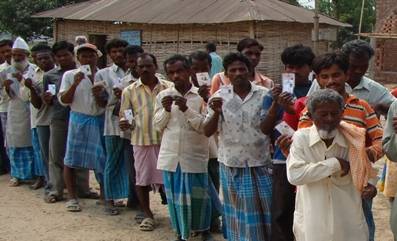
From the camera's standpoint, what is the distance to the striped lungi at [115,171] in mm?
5660

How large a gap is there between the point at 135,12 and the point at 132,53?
1140 centimetres

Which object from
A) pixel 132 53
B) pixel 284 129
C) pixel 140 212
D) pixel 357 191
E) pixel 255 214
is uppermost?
pixel 132 53

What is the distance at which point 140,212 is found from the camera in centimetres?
568

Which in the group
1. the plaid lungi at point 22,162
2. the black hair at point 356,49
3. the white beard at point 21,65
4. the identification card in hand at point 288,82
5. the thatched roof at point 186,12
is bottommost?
the plaid lungi at point 22,162

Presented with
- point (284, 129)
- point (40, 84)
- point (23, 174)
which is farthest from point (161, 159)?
point (23, 174)

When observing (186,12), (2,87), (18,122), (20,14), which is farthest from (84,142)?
(20,14)

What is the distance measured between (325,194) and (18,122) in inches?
199

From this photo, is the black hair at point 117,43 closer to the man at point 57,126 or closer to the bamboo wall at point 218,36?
the man at point 57,126

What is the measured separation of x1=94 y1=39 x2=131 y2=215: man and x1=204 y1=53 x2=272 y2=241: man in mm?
1753

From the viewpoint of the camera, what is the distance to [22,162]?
23.7 ft

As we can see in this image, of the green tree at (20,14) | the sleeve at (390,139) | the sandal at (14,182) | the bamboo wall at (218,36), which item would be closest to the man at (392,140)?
the sleeve at (390,139)

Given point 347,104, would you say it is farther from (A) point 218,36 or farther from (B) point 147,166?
(A) point 218,36

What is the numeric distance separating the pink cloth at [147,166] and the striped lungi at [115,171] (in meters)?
0.55

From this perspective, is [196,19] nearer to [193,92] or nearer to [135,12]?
[135,12]
